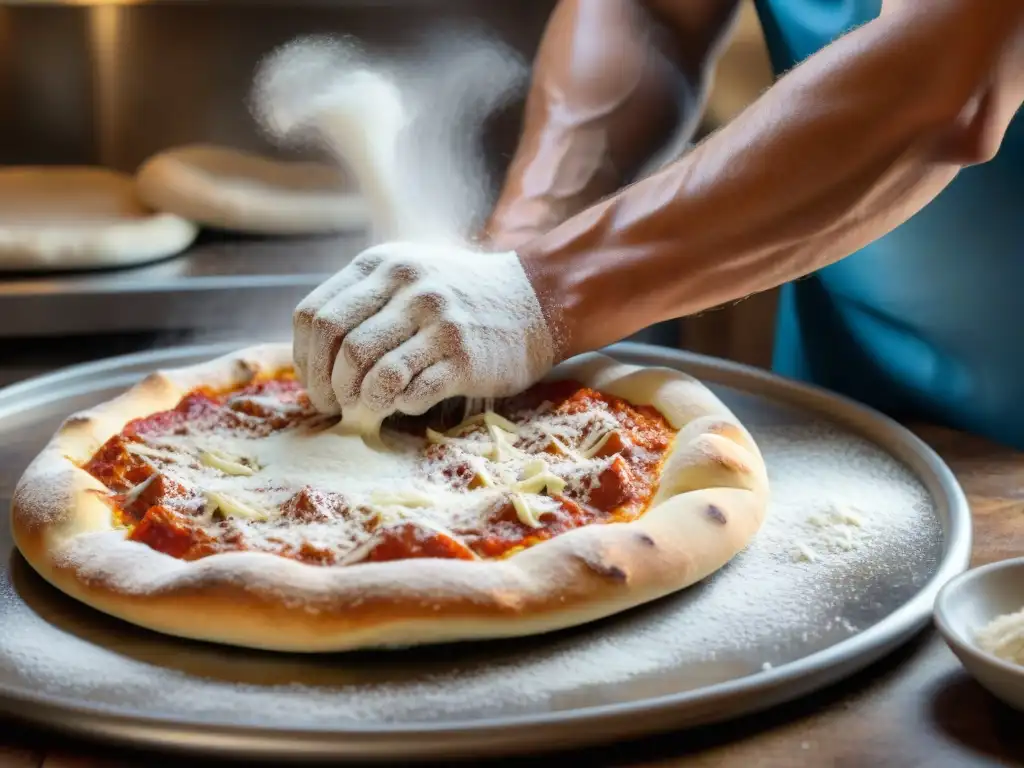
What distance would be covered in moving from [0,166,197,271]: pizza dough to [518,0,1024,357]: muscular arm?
1112 millimetres

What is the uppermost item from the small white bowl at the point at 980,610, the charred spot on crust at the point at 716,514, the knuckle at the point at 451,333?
the knuckle at the point at 451,333

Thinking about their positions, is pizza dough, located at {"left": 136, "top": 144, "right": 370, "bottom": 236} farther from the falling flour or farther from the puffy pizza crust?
the falling flour

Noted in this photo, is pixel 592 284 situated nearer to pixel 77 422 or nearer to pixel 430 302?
pixel 430 302

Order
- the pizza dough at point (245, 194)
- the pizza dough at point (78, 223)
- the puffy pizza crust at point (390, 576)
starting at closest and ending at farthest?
1. the puffy pizza crust at point (390, 576)
2. the pizza dough at point (78, 223)
3. the pizza dough at point (245, 194)

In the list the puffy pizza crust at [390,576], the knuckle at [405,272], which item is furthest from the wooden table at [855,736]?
the knuckle at [405,272]

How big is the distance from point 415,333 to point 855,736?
600 millimetres

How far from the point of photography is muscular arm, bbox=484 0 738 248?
164 cm

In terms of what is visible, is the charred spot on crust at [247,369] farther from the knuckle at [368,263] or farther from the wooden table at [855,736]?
the wooden table at [855,736]

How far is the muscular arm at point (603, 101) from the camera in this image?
5.38 ft

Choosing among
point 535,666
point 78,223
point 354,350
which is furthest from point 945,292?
point 78,223

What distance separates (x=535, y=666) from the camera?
0.91 meters

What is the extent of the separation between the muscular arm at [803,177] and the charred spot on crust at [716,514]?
0.28 meters

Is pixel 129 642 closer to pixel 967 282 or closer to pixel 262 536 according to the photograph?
pixel 262 536

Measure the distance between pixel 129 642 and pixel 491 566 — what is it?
28 cm
